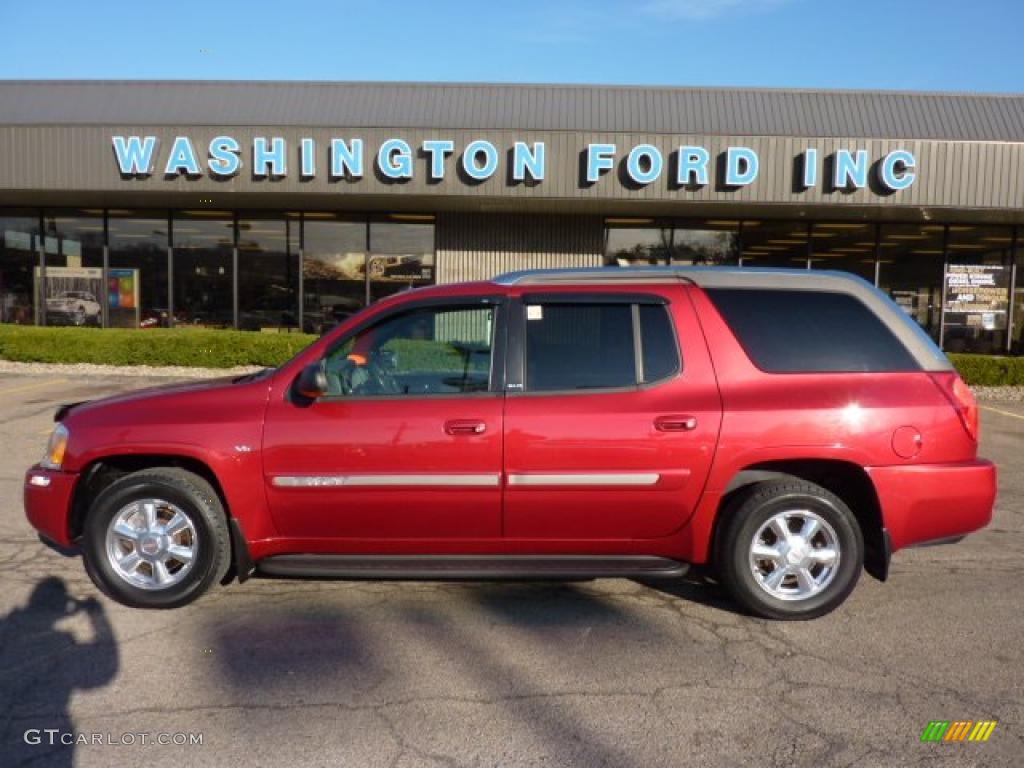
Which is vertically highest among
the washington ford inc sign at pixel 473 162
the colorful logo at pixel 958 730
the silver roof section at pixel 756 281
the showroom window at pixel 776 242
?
the washington ford inc sign at pixel 473 162

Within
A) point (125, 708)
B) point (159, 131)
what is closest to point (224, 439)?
point (125, 708)

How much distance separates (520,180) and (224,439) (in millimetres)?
10923

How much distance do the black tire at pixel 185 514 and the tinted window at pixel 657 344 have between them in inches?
90.1

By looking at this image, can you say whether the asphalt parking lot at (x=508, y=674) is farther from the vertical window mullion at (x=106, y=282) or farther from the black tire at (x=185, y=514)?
the vertical window mullion at (x=106, y=282)

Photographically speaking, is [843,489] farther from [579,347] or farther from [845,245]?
[845,245]

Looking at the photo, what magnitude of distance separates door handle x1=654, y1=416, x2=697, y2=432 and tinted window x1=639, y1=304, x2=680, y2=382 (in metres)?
0.22

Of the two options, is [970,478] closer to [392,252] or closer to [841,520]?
[841,520]

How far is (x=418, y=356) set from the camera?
14.0 ft

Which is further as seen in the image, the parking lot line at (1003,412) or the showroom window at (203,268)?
the showroom window at (203,268)

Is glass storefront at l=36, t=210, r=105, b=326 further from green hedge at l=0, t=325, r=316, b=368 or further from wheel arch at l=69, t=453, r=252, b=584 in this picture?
wheel arch at l=69, t=453, r=252, b=584

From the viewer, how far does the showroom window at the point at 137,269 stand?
56.4 ft

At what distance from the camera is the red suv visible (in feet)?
12.6

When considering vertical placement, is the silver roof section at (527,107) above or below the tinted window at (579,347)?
above

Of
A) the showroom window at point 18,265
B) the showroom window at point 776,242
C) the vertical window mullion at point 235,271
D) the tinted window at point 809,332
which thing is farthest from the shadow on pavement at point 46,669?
the showroom window at point 18,265
